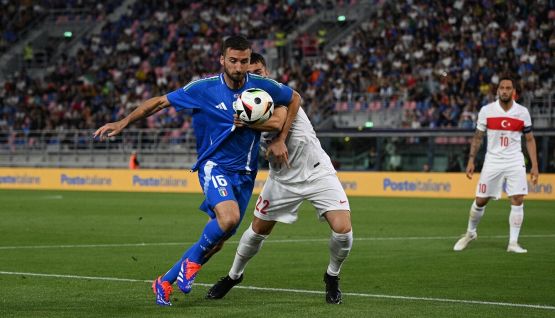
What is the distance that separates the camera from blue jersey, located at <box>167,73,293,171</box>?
29.0 feet

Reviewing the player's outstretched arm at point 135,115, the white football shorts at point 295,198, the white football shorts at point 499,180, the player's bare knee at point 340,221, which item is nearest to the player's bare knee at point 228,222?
the white football shorts at point 295,198

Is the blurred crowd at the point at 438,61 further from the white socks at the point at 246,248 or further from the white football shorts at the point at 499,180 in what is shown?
the white socks at the point at 246,248

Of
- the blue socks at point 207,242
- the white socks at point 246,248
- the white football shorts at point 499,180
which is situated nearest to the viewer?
the blue socks at point 207,242

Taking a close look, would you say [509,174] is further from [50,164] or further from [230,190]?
[50,164]

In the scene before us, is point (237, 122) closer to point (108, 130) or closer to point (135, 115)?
point (135, 115)

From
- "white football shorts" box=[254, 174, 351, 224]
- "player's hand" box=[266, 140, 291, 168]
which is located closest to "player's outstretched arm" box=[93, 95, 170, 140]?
"player's hand" box=[266, 140, 291, 168]

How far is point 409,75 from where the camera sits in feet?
127

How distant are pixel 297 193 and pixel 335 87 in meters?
31.8

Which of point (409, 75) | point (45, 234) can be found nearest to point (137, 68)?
point (409, 75)

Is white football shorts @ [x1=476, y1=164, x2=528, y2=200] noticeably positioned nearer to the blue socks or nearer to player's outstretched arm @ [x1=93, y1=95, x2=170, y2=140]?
the blue socks

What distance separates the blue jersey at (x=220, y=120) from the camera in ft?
29.0

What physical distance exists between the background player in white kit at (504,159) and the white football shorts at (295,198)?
5959 millimetres

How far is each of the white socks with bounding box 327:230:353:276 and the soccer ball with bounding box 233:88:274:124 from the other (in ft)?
4.17

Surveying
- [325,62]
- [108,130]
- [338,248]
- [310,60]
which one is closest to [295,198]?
[338,248]
